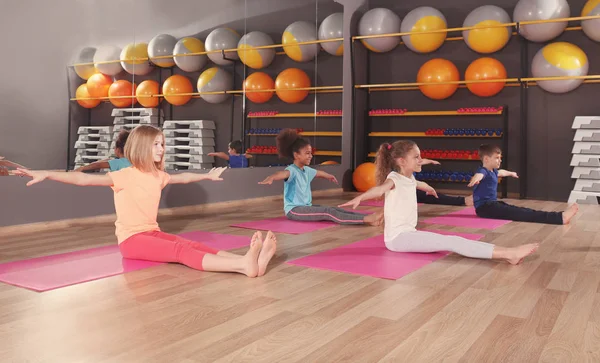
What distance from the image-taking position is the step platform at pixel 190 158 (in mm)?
5035

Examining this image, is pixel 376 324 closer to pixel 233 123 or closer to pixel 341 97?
pixel 233 123

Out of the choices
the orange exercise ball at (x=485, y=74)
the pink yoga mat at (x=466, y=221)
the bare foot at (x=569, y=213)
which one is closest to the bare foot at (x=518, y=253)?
the pink yoga mat at (x=466, y=221)

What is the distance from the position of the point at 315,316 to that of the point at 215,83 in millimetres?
4054

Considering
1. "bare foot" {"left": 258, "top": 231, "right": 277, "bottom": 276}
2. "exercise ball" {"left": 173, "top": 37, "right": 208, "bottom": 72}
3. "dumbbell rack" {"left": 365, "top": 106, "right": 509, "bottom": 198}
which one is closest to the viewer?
"bare foot" {"left": 258, "top": 231, "right": 277, "bottom": 276}

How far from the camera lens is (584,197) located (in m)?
6.16

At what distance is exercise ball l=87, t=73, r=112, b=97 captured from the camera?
420cm

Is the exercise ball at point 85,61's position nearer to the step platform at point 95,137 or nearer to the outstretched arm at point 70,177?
the step platform at point 95,137

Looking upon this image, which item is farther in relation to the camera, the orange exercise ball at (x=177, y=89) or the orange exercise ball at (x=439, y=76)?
the orange exercise ball at (x=439, y=76)

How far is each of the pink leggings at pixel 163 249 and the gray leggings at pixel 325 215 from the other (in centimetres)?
174

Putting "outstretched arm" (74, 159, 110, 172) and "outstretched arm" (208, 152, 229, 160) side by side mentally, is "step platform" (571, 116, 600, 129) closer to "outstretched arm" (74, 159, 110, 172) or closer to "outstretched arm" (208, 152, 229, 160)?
"outstretched arm" (208, 152, 229, 160)

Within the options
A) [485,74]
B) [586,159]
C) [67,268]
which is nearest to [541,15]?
[485,74]

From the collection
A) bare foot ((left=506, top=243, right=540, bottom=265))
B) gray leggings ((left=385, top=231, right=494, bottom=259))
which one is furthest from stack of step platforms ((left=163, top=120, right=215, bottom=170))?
bare foot ((left=506, top=243, right=540, bottom=265))

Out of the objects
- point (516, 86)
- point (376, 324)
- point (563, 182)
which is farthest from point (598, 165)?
point (376, 324)

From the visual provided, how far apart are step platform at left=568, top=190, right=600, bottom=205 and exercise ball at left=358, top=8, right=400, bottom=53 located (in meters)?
2.95
